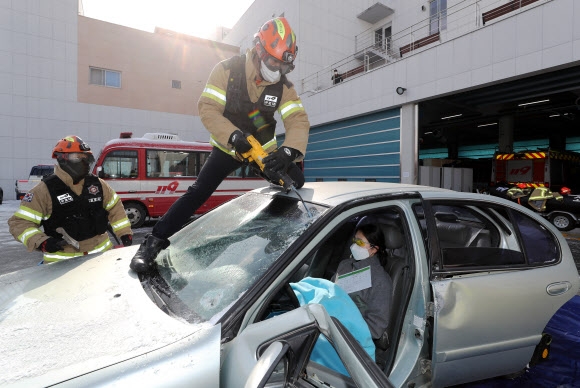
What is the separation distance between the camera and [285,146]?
221cm

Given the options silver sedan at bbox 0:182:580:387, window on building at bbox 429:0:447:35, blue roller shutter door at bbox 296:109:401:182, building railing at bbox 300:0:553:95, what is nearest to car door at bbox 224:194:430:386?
silver sedan at bbox 0:182:580:387

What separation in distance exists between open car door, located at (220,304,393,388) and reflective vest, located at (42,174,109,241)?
233 cm

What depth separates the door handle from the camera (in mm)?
2139

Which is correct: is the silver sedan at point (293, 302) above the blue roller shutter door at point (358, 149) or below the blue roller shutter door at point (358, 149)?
below

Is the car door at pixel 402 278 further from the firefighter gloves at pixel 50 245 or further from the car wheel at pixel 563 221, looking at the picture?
the car wheel at pixel 563 221

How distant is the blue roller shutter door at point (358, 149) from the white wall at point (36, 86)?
1225 cm

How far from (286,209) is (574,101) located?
49.0 feet

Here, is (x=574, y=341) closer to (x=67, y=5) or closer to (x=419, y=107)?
(x=419, y=107)

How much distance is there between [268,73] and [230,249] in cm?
118

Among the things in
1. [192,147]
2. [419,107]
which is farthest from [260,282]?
[419,107]

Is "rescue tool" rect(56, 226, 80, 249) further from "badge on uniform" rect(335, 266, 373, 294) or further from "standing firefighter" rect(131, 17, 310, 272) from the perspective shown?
"badge on uniform" rect(335, 266, 373, 294)

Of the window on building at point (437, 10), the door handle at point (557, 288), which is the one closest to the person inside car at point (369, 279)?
the door handle at point (557, 288)

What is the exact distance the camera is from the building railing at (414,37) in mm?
10531

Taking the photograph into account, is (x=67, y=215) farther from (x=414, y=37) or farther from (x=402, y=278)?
(x=414, y=37)
